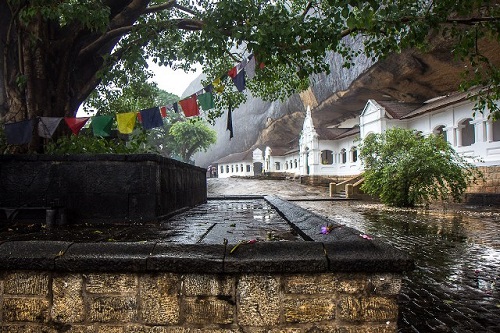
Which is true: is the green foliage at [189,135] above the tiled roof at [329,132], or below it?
above

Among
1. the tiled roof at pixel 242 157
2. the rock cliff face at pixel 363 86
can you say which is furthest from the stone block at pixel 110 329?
the tiled roof at pixel 242 157

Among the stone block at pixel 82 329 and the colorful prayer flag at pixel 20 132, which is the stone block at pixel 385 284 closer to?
the stone block at pixel 82 329

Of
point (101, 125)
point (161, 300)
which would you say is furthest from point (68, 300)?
point (101, 125)

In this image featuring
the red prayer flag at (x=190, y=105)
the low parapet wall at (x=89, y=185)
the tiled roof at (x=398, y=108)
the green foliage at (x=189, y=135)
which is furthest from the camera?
the green foliage at (x=189, y=135)

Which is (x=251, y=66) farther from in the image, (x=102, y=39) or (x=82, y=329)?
(x=82, y=329)

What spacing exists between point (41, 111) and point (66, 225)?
374 cm

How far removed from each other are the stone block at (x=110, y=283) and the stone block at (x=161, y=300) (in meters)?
0.11

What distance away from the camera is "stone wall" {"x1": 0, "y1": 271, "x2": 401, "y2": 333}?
2525 millimetres

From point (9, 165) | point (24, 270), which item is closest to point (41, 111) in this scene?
point (9, 165)

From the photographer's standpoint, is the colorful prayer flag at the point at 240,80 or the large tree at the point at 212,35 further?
the colorful prayer flag at the point at 240,80

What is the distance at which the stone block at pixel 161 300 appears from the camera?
8.46 feet

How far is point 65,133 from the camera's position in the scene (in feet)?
25.4

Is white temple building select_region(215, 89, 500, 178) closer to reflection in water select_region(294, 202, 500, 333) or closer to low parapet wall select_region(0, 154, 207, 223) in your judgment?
reflection in water select_region(294, 202, 500, 333)

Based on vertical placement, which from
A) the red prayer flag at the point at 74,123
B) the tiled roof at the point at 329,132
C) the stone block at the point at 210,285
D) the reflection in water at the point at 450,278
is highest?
the tiled roof at the point at 329,132
